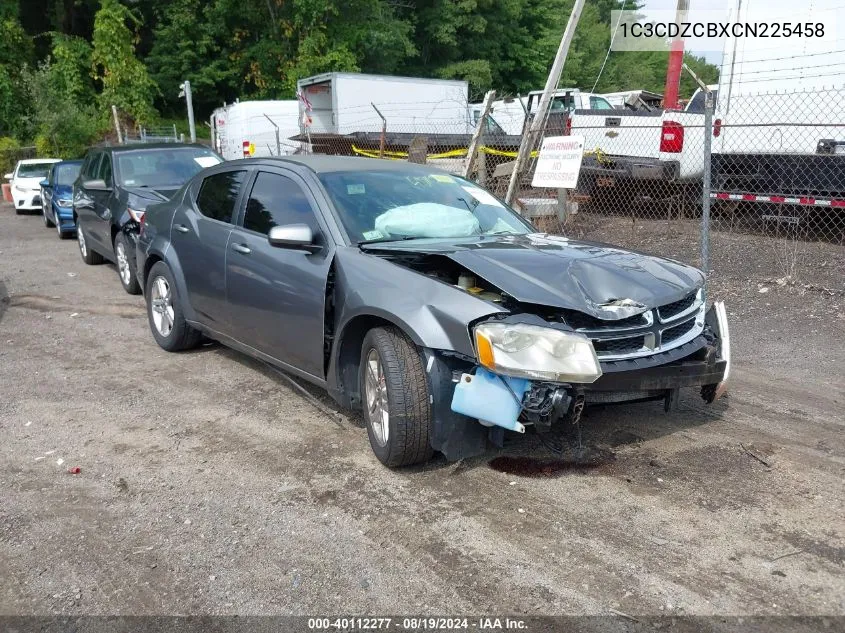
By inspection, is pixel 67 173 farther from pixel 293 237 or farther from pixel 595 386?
pixel 595 386

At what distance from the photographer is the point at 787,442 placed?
432 cm

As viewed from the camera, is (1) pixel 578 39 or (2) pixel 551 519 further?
(1) pixel 578 39

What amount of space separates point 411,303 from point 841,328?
479 centimetres

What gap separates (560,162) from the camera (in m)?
8.04

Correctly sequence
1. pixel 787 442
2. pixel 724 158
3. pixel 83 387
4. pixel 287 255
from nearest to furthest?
pixel 787 442, pixel 287 255, pixel 83 387, pixel 724 158

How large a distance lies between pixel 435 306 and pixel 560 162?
487 centimetres

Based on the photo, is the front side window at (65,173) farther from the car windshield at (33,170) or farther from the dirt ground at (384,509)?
the dirt ground at (384,509)

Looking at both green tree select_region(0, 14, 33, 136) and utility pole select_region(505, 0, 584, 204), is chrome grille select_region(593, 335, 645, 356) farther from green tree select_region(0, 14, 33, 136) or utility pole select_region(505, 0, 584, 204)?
green tree select_region(0, 14, 33, 136)

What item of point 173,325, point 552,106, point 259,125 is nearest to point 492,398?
point 173,325

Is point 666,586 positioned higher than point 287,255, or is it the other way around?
point 287,255

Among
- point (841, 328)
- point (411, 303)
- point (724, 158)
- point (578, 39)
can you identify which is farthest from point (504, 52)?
point (411, 303)

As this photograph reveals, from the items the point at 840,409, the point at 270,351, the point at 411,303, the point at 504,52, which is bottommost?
the point at 840,409

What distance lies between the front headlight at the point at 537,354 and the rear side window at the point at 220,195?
8.75 ft

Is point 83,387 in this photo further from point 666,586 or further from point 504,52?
point 504,52
